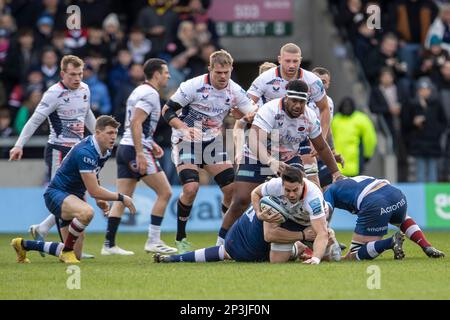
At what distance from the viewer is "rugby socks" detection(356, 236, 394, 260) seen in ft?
44.9

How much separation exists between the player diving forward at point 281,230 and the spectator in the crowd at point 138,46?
32.4 feet

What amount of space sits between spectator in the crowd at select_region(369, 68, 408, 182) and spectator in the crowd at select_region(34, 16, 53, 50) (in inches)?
243

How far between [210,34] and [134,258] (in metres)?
9.66

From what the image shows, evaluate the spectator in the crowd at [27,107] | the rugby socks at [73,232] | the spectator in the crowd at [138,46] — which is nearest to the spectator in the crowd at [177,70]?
the spectator in the crowd at [138,46]

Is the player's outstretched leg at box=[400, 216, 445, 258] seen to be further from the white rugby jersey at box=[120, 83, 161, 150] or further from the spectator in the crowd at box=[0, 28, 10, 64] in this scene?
the spectator in the crowd at box=[0, 28, 10, 64]

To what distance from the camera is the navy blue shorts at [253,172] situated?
1460cm

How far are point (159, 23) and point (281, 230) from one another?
465 inches

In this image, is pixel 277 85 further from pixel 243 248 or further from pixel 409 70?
pixel 409 70

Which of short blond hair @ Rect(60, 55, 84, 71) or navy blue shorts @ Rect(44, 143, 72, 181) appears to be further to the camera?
navy blue shorts @ Rect(44, 143, 72, 181)

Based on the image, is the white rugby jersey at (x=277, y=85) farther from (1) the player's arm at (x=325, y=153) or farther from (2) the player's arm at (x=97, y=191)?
(2) the player's arm at (x=97, y=191)

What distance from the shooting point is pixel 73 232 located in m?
13.9

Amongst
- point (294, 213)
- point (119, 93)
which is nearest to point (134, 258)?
point (294, 213)

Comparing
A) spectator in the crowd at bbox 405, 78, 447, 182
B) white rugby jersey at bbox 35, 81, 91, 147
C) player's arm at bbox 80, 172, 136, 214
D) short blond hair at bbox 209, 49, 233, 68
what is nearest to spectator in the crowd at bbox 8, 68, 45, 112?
white rugby jersey at bbox 35, 81, 91, 147

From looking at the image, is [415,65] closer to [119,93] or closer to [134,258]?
[119,93]
